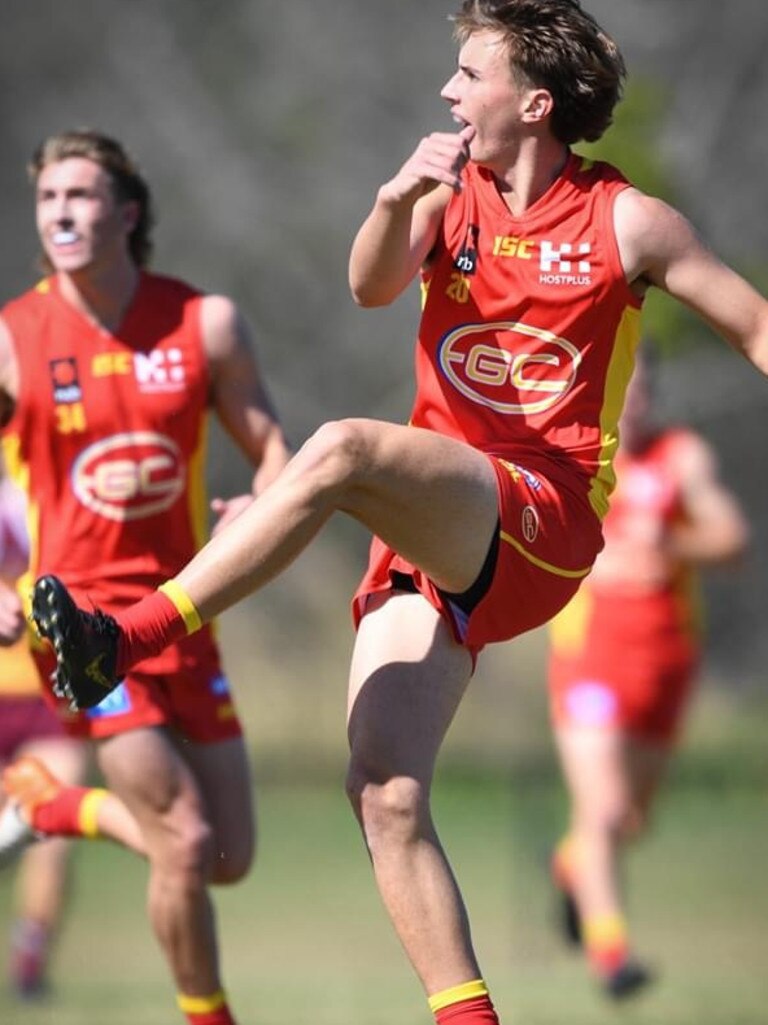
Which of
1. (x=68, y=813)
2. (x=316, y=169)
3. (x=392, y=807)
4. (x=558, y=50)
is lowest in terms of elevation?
(x=68, y=813)

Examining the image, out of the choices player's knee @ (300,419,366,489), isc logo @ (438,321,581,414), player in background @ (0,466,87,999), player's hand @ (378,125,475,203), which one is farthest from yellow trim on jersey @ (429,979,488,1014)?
player in background @ (0,466,87,999)

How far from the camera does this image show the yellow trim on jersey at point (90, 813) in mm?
5777

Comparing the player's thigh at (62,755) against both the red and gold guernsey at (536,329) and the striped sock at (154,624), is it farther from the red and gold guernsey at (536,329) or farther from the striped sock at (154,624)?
the striped sock at (154,624)

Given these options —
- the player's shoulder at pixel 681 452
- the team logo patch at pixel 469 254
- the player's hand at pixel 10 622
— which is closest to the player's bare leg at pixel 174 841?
the player's hand at pixel 10 622

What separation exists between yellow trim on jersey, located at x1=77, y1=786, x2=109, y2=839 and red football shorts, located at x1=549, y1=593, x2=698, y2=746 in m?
3.10

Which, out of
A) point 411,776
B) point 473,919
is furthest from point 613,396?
point 473,919

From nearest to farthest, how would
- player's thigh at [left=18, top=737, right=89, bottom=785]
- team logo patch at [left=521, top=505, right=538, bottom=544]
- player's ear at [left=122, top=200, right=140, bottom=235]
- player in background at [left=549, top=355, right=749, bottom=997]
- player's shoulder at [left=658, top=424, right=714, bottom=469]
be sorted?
team logo patch at [left=521, top=505, right=538, bottom=544] < player's ear at [left=122, top=200, right=140, bottom=235] < player's thigh at [left=18, top=737, right=89, bottom=785] < player in background at [left=549, top=355, right=749, bottom=997] < player's shoulder at [left=658, top=424, right=714, bottom=469]

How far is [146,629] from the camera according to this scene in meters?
4.11

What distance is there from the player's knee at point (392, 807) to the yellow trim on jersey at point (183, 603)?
515 millimetres

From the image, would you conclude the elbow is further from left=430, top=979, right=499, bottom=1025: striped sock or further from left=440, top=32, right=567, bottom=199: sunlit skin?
left=430, top=979, right=499, bottom=1025: striped sock

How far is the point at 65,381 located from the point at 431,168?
1.77 metres

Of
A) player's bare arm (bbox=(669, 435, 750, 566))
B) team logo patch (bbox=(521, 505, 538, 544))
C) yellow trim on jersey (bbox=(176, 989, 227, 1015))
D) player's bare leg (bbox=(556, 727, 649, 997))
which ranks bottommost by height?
player's bare leg (bbox=(556, 727, 649, 997))

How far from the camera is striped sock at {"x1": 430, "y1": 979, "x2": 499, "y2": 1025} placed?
421 centimetres

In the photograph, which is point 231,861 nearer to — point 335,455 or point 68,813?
point 68,813
